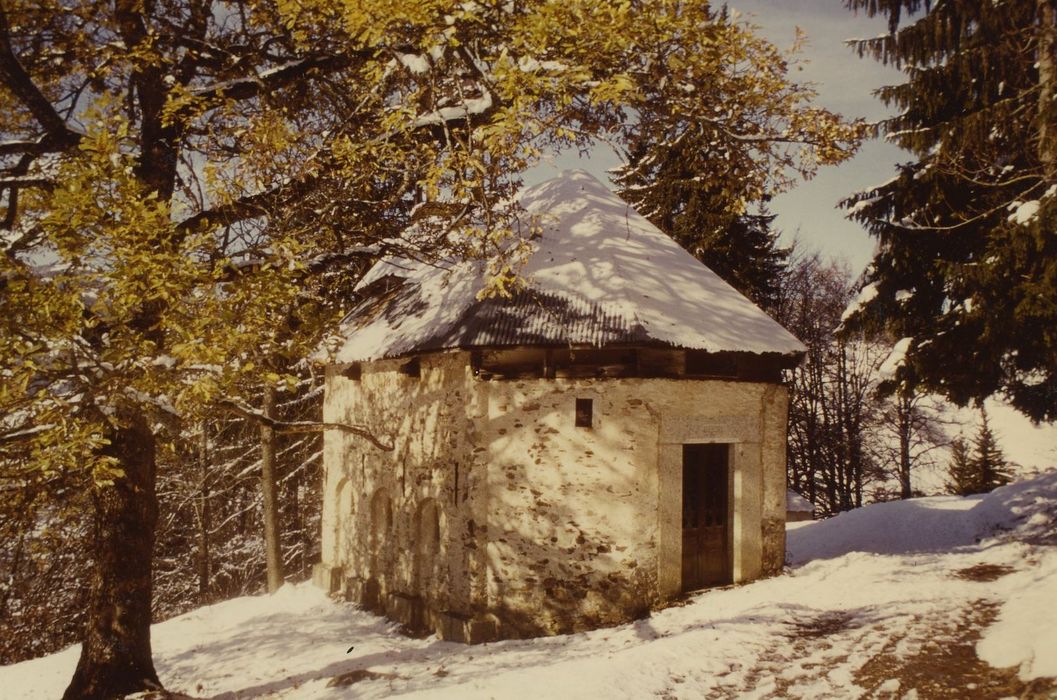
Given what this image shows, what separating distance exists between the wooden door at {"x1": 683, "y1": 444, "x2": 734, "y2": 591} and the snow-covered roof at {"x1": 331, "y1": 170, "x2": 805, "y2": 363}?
1.71m

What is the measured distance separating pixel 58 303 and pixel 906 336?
45.6 ft

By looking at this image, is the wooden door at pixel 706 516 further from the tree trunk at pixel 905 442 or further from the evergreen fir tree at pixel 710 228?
the tree trunk at pixel 905 442

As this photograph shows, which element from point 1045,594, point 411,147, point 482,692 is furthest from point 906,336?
point 482,692

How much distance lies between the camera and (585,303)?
9367 millimetres

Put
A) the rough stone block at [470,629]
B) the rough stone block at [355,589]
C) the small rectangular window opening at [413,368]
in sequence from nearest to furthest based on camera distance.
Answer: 1. the rough stone block at [470,629]
2. the small rectangular window opening at [413,368]
3. the rough stone block at [355,589]

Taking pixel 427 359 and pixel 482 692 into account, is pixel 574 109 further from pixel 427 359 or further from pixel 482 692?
pixel 482 692

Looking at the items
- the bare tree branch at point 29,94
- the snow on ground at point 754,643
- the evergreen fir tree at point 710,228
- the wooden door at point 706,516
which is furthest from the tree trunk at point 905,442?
the bare tree branch at point 29,94

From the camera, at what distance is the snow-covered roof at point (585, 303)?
9023mm

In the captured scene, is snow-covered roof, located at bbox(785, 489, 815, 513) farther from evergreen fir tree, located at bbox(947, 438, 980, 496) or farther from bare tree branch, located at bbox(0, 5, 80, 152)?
bare tree branch, located at bbox(0, 5, 80, 152)

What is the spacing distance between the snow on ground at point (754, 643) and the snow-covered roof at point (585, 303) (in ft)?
10.7

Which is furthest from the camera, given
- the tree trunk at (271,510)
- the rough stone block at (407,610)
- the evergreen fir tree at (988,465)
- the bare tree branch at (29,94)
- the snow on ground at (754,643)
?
the evergreen fir tree at (988,465)

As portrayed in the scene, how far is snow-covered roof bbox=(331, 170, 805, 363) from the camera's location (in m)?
9.02

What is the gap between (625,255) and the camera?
34.6ft

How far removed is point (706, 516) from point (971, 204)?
814cm
